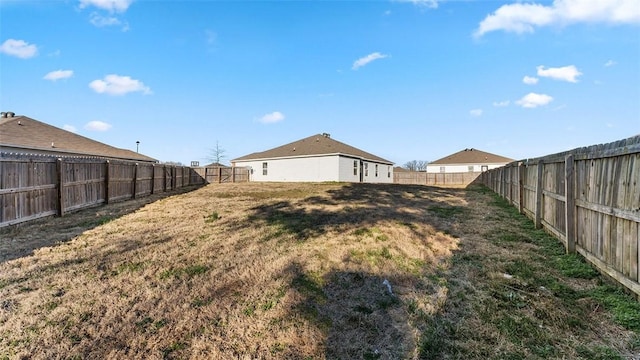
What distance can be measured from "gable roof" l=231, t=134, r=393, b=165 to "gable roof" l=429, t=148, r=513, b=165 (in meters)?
16.0

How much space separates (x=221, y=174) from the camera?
84.5 ft

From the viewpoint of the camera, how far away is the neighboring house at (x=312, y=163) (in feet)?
82.2

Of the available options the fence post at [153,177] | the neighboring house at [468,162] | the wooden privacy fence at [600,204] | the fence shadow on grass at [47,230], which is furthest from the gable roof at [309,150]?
the wooden privacy fence at [600,204]

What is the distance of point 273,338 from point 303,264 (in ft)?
5.18

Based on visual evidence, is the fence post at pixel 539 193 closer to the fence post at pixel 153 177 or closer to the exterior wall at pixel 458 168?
the fence post at pixel 153 177

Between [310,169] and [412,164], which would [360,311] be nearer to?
[310,169]

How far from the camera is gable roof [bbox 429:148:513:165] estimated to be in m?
39.5

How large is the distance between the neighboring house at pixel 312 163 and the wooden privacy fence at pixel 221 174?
110cm

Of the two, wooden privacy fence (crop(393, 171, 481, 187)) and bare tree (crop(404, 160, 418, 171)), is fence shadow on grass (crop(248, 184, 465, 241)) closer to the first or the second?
wooden privacy fence (crop(393, 171, 481, 187))

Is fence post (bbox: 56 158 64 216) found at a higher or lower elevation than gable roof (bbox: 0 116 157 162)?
lower

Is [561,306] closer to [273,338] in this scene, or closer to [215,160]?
[273,338]

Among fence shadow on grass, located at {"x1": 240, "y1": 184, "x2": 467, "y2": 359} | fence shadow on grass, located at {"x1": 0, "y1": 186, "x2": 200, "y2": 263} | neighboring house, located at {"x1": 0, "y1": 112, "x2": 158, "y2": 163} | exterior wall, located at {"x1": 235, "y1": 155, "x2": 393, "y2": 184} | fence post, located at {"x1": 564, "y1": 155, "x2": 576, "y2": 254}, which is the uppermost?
neighboring house, located at {"x1": 0, "y1": 112, "x2": 158, "y2": 163}

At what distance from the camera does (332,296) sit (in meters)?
3.70

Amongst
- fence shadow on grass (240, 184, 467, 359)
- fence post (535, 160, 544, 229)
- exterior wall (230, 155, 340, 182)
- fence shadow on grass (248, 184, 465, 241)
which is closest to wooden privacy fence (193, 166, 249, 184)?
exterior wall (230, 155, 340, 182)
